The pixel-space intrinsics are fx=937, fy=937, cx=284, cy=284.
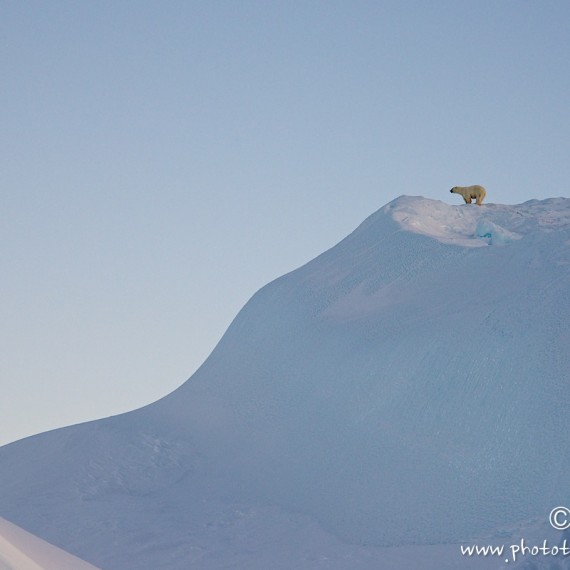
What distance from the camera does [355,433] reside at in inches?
698

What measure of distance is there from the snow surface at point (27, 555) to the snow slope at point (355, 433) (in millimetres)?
4779

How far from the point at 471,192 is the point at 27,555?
19543 millimetres

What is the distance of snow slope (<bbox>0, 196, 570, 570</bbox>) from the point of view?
1506 cm

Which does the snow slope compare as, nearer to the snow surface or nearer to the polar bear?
the polar bear

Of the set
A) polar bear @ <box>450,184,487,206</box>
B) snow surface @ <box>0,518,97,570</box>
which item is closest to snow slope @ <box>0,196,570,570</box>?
polar bear @ <box>450,184,487,206</box>

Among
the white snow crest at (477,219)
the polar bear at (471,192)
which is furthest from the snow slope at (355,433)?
the polar bear at (471,192)

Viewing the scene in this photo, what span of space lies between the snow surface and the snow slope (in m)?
4.78

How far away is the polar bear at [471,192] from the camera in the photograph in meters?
26.3

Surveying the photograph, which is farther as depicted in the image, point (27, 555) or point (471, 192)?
point (471, 192)

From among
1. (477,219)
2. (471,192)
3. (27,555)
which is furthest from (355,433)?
(471,192)

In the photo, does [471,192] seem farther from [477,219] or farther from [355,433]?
[355,433]

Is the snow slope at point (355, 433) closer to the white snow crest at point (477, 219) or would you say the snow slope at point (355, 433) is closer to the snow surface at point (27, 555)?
the white snow crest at point (477, 219)

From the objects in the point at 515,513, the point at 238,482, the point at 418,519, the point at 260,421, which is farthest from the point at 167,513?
the point at 515,513

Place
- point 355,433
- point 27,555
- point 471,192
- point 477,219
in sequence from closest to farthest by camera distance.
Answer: point 27,555
point 355,433
point 477,219
point 471,192
